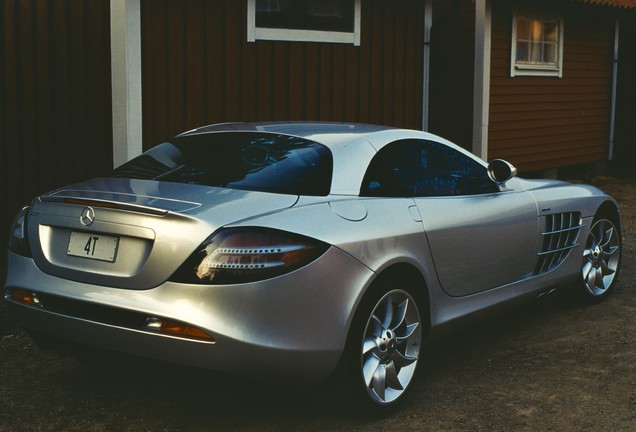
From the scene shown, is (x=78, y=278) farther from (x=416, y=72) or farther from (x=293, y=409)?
(x=416, y=72)

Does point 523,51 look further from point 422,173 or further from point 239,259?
point 239,259

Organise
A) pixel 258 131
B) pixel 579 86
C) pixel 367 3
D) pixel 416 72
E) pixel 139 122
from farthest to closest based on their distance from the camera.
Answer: pixel 579 86, pixel 416 72, pixel 367 3, pixel 139 122, pixel 258 131

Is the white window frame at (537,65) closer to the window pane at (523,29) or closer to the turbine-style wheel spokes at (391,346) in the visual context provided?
the window pane at (523,29)

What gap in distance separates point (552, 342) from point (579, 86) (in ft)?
39.0

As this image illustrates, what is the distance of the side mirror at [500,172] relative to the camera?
5.72 metres

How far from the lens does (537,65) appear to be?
1559 centimetres

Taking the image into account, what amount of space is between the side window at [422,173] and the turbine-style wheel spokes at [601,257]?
4.47 ft

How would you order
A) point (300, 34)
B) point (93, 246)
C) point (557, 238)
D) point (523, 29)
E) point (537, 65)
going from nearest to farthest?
point (93, 246) → point (557, 238) → point (300, 34) → point (523, 29) → point (537, 65)

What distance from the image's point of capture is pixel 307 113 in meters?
11.2

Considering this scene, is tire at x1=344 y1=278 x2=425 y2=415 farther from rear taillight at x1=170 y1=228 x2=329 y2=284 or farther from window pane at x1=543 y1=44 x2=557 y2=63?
window pane at x1=543 y1=44 x2=557 y2=63

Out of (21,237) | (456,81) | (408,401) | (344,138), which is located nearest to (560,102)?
(456,81)

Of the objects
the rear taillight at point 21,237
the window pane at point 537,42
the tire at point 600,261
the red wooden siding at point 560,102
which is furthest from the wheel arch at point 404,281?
the window pane at point 537,42

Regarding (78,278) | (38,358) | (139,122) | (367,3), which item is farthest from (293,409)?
(367,3)

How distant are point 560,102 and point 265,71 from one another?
7.39 metres
